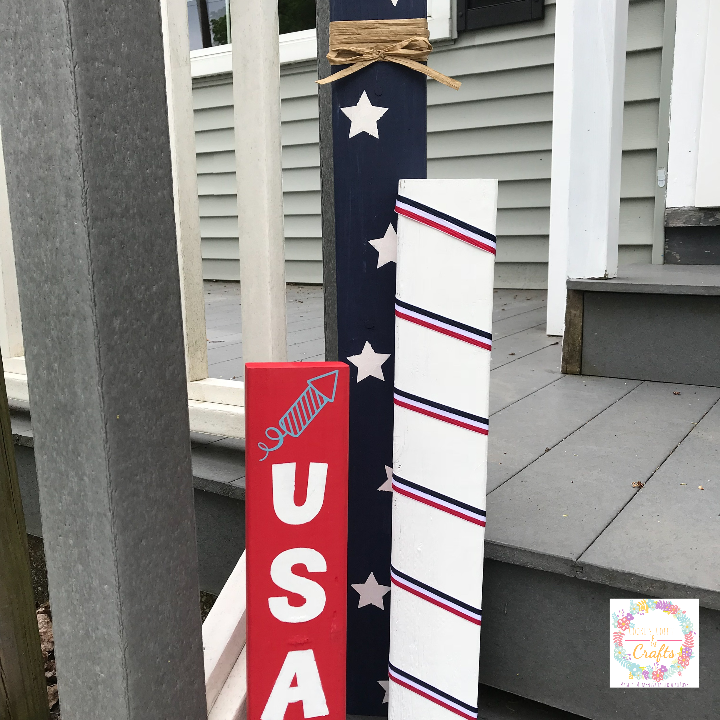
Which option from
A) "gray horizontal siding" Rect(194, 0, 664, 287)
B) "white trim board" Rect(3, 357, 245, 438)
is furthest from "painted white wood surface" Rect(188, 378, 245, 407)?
"gray horizontal siding" Rect(194, 0, 664, 287)

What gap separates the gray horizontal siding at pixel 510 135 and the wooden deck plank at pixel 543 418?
146 cm

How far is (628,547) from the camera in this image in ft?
3.87

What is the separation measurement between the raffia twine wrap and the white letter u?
0.57 meters

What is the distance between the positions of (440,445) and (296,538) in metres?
0.24

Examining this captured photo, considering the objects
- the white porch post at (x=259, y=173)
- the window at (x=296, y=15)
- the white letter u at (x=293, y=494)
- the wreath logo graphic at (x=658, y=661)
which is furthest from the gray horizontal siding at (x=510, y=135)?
the white letter u at (x=293, y=494)

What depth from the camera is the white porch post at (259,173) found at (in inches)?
53.5

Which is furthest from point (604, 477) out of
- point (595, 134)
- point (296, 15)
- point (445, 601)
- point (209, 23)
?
point (209, 23)

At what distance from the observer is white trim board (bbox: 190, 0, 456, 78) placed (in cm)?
401

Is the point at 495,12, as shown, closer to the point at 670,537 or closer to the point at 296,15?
the point at 296,15

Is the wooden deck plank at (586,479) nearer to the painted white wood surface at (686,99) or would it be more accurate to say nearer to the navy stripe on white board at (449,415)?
the navy stripe on white board at (449,415)

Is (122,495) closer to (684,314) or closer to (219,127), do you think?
(684,314)

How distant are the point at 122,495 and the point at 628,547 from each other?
0.81 m

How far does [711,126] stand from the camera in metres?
2.84

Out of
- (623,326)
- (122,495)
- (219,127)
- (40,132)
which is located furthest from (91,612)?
(219,127)
